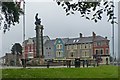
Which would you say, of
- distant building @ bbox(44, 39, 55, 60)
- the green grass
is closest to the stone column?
the green grass

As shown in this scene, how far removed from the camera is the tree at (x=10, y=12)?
514 inches

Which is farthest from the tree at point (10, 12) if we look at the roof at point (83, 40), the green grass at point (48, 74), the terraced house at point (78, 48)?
the roof at point (83, 40)

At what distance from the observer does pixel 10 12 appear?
14023 mm

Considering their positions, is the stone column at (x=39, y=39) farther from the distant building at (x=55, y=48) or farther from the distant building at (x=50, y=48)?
the distant building at (x=50, y=48)

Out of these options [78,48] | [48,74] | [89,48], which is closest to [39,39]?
[48,74]

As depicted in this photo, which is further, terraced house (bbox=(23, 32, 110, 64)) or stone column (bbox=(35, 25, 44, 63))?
terraced house (bbox=(23, 32, 110, 64))

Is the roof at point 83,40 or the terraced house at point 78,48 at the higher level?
the roof at point 83,40

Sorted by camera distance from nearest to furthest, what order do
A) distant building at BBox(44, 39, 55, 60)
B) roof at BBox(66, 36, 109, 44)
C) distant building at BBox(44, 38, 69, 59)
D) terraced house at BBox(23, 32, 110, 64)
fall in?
terraced house at BBox(23, 32, 110, 64)
roof at BBox(66, 36, 109, 44)
distant building at BBox(44, 38, 69, 59)
distant building at BBox(44, 39, 55, 60)

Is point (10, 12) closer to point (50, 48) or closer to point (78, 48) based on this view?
point (78, 48)

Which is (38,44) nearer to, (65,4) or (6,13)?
(6,13)

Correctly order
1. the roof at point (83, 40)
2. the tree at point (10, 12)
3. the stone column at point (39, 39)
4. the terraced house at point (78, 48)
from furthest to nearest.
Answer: the roof at point (83, 40) → the terraced house at point (78, 48) → the stone column at point (39, 39) → the tree at point (10, 12)

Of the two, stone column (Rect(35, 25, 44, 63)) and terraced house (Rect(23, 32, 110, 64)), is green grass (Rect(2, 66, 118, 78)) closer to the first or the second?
stone column (Rect(35, 25, 44, 63))

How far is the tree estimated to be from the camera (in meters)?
13.1

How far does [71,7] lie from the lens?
9539mm
